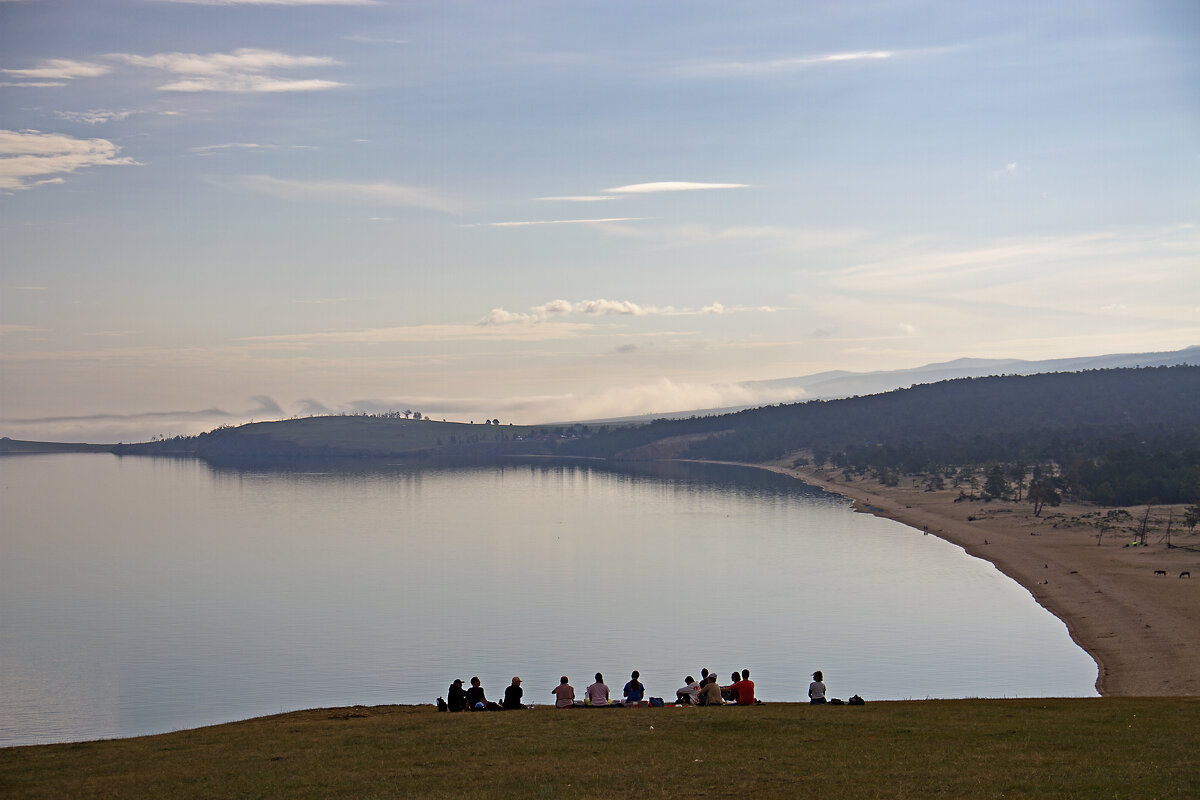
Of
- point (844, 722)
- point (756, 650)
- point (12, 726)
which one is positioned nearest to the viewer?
point (844, 722)

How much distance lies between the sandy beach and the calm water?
2.04 metres

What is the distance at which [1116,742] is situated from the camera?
74.5 ft

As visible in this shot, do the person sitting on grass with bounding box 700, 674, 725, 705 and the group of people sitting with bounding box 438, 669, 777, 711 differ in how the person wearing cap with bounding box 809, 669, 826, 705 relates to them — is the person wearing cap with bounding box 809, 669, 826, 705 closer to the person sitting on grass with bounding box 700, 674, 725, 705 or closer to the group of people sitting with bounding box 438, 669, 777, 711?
the group of people sitting with bounding box 438, 669, 777, 711

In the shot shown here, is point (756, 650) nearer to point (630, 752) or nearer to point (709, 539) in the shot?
point (630, 752)

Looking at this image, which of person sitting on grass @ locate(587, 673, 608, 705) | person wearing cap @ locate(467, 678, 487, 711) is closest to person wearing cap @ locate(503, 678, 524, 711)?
person wearing cap @ locate(467, 678, 487, 711)

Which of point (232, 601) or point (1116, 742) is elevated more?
point (1116, 742)

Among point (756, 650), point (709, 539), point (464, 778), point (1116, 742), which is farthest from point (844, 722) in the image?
point (709, 539)

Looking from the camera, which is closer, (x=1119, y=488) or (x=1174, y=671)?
(x=1174, y=671)

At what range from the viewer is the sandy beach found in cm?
4850

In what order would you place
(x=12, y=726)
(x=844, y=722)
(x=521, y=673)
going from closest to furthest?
(x=844, y=722) < (x=12, y=726) < (x=521, y=673)

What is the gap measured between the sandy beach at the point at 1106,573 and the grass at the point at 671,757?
20828 mm

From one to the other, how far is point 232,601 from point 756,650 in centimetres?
4008

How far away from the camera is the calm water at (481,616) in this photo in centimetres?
4934

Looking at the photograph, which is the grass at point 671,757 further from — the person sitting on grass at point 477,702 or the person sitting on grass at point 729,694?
the person sitting on grass at point 729,694
